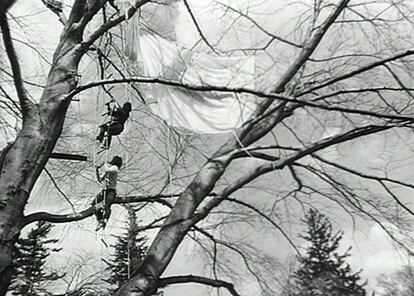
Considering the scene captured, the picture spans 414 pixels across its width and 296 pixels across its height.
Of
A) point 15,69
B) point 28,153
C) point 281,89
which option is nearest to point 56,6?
point 15,69

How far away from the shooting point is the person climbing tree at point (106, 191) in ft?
16.0

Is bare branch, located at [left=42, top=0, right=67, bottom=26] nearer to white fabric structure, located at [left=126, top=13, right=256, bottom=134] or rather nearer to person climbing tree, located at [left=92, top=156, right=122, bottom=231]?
white fabric structure, located at [left=126, top=13, right=256, bottom=134]

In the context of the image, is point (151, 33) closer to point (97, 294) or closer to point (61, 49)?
point (61, 49)

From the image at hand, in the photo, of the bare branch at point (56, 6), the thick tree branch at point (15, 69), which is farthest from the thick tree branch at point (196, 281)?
the bare branch at point (56, 6)

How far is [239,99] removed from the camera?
4008mm

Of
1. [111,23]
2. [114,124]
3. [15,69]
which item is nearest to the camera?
[15,69]

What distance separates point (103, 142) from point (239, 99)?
1.81m

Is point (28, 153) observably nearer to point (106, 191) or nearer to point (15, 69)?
point (15, 69)

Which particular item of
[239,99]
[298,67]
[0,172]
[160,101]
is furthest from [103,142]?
[298,67]

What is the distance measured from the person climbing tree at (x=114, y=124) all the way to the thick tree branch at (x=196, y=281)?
1454mm

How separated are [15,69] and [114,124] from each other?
3.93ft

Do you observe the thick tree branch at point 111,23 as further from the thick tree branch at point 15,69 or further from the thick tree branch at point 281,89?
the thick tree branch at point 281,89

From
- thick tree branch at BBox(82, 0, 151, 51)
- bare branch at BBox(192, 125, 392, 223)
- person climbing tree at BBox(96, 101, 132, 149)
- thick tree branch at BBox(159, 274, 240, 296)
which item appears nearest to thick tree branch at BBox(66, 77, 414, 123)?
person climbing tree at BBox(96, 101, 132, 149)

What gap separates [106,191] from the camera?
5020 mm
